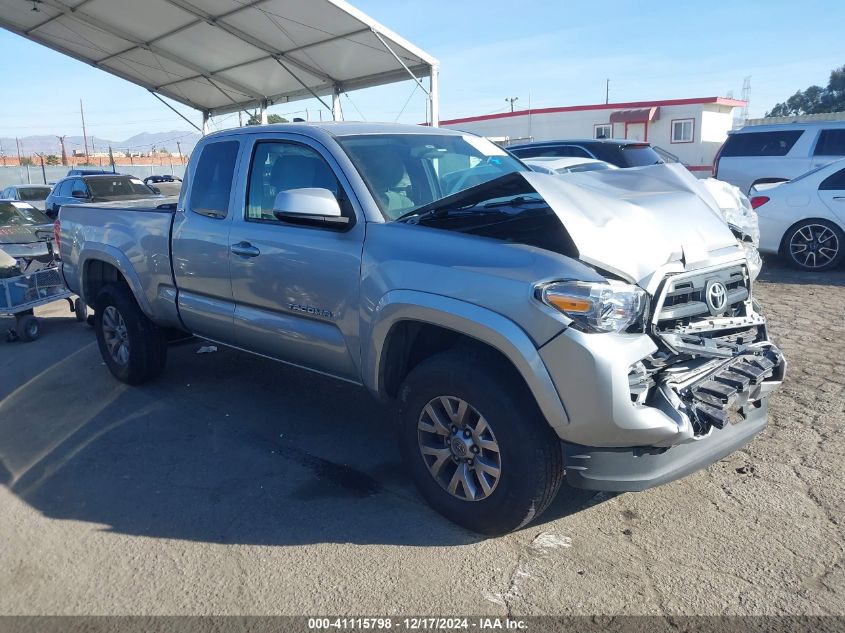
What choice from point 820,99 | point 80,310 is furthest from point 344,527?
point 820,99

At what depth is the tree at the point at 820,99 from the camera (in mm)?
56938

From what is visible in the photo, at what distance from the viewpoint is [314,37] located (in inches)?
554

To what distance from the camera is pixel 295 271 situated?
4117 millimetres

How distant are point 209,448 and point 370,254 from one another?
1.88m

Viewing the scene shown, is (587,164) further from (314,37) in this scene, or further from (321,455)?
(314,37)

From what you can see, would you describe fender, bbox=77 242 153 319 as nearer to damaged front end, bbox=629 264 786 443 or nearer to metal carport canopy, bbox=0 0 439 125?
damaged front end, bbox=629 264 786 443

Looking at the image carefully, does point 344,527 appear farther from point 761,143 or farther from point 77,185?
point 77,185

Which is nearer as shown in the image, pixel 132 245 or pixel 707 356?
pixel 707 356

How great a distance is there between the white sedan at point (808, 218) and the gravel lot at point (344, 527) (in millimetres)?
4973

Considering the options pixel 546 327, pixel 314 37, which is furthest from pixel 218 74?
A: pixel 546 327

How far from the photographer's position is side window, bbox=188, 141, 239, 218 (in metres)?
4.81

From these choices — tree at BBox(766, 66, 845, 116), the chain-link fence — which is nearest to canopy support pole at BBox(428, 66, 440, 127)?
the chain-link fence

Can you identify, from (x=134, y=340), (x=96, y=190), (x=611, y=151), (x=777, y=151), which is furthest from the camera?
(x=96, y=190)

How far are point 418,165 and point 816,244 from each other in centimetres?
753
